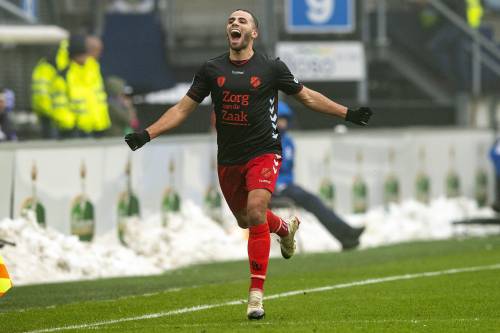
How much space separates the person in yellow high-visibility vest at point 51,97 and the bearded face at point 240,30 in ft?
29.9

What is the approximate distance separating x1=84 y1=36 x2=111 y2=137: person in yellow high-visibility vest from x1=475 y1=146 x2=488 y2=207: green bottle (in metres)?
6.90

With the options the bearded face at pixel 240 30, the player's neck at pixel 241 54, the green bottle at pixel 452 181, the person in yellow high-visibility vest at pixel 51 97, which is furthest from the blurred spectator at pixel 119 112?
the bearded face at pixel 240 30

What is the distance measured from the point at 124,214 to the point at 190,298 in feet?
16.0

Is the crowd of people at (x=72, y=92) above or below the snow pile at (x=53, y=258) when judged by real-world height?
above

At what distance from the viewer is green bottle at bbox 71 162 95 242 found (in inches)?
679

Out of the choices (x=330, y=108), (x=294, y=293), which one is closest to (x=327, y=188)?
(x=294, y=293)

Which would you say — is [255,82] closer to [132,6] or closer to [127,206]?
[127,206]

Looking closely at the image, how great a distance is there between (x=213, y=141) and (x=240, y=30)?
28.7 ft

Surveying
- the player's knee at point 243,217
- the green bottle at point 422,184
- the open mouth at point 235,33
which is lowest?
the green bottle at point 422,184

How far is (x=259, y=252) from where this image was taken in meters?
11.7

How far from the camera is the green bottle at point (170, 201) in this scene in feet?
62.6

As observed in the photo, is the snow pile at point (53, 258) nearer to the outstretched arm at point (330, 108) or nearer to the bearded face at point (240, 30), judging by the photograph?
the outstretched arm at point (330, 108)

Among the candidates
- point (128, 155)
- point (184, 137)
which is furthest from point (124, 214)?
point (184, 137)

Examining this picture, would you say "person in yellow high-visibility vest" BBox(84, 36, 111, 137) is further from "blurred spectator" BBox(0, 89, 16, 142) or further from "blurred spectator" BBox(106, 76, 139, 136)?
"blurred spectator" BBox(0, 89, 16, 142)
